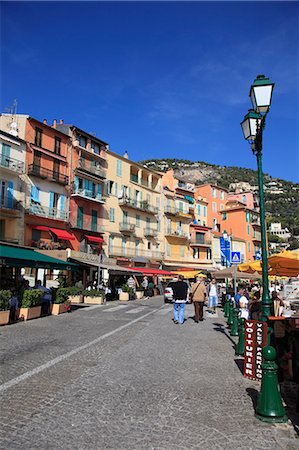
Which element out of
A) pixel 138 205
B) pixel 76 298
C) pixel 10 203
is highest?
pixel 138 205

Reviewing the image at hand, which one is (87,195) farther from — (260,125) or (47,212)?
(260,125)

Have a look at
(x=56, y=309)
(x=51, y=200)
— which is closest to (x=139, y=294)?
(x=51, y=200)

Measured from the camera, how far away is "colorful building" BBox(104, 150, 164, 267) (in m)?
41.4

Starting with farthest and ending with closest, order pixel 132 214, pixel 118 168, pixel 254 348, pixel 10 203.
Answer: pixel 132 214 < pixel 118 168 < pixel 10 203 < pixel 254 348

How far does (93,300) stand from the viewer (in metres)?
22.3

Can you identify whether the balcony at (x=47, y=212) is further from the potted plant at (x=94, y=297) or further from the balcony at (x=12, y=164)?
the potted plant at (x=94, y=297)

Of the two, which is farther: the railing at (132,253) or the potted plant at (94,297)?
the railing at (132,253)

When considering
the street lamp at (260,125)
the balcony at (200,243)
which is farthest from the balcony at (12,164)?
the balcony at (200,243)

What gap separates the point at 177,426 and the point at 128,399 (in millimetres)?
1030

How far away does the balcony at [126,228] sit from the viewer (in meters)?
42.3

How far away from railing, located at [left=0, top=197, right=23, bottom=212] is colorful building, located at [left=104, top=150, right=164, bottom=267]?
39.2 feet

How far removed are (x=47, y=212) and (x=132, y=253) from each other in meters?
13.7

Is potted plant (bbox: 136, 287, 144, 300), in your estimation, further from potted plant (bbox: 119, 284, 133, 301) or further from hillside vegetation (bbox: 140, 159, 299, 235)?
hillside vegetation (bbox: 140, 159, 299, 235)

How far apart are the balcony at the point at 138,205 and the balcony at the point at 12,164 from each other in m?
14.0
